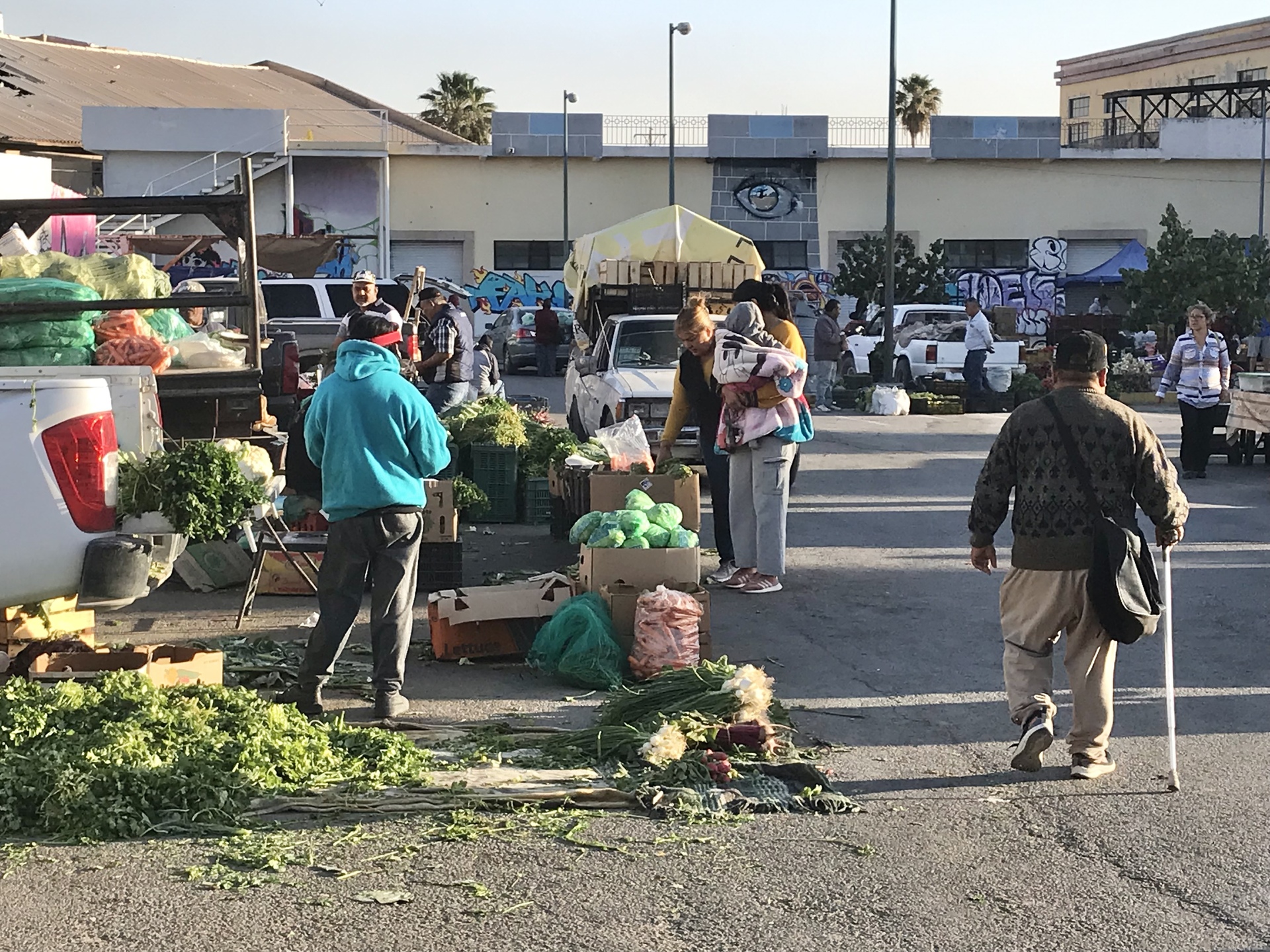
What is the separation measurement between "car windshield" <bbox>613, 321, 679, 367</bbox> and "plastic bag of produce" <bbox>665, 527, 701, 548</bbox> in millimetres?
7695

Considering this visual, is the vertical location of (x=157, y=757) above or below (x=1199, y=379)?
below

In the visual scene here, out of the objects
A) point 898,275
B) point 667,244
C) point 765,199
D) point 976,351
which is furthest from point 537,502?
point 765,199

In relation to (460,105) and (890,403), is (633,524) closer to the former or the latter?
(890,403)

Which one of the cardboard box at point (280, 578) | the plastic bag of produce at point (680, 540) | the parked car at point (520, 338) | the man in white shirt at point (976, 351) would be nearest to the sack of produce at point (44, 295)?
the cardboard box at point (280, 578)

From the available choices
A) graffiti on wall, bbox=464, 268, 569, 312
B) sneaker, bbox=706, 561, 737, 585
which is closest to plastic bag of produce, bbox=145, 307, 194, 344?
sneaker, bbox=706, 561, 737, 585

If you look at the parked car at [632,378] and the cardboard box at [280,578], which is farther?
the parked car at [632,378]

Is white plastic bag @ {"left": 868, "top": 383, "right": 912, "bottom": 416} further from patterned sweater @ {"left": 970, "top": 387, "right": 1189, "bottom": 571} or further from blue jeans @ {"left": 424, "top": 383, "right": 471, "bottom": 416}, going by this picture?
patterned sweater @ {"left": 970, "top": 387, "right": 1189, "bottom": 571}

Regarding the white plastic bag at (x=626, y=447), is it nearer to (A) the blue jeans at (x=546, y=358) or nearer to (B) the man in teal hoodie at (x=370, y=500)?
(B) the man in teal hoodie at (x=370, y=500)

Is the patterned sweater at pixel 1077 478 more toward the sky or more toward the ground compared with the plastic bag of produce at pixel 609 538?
more toward the sky

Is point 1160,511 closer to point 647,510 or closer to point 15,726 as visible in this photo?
point 647,510

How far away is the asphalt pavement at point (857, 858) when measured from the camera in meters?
4.61

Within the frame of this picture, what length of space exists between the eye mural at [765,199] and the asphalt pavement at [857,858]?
40.3m

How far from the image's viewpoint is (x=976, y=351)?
26.8 metres

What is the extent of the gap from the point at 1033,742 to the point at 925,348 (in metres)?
24.1
